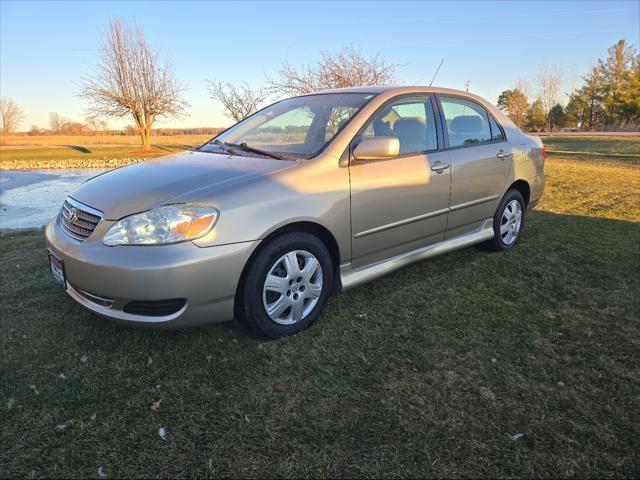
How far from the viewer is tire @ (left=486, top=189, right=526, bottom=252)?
4.37 metres

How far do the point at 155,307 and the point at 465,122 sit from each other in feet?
10.2

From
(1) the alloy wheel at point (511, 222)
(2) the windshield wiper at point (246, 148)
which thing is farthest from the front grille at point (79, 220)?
(1) the alloy wheel at point (511, 222)

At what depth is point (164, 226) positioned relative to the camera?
2.39 m

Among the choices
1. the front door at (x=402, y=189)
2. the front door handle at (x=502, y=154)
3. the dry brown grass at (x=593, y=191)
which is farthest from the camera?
the dry brown grass at (x=593, y=191)

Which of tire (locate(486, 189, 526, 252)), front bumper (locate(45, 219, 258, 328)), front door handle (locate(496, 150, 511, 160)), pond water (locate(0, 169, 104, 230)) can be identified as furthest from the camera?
pond water (locate(0, 169, 104, 230))

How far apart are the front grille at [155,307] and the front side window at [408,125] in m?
1.74

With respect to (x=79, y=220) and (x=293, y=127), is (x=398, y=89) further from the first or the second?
(x=79, y=220)

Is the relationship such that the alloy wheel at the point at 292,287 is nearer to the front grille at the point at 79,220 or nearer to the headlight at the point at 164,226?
the headlight at the point at 164,226

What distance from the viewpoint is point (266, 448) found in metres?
1.93

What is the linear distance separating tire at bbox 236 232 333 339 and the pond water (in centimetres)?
546

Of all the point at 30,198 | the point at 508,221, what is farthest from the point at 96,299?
the point at 30,198

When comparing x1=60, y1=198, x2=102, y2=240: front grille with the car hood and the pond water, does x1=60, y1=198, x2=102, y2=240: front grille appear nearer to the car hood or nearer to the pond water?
the car hood

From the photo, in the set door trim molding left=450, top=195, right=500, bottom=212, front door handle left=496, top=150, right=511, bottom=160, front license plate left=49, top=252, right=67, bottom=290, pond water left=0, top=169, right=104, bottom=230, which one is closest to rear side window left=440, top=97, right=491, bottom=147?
front door handle left=496, top=150, right=511, bottom=160

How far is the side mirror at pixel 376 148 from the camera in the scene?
2.93m
